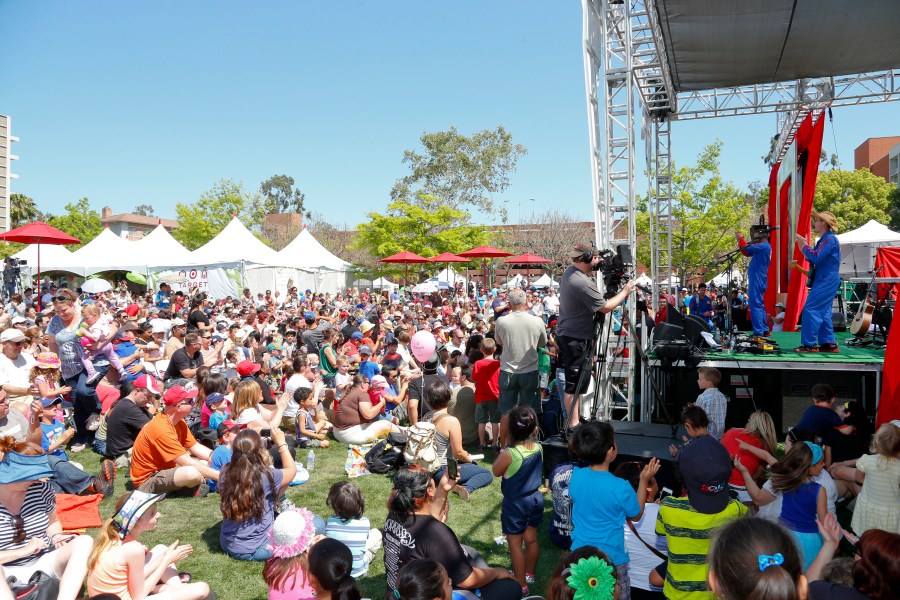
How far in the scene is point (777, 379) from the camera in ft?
24.6

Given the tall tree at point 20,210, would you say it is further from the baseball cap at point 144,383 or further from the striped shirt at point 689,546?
the striped shirt at point 689,546

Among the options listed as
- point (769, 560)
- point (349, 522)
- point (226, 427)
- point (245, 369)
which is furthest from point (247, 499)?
point (769, 560)

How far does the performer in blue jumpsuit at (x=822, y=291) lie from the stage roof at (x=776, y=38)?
3121mm

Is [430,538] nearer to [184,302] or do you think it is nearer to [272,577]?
[272,577]

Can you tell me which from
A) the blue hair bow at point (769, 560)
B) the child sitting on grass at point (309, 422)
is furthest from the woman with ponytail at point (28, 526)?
the child sitting on grass at point (309, 422)

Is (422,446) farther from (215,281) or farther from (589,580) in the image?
(215,281)

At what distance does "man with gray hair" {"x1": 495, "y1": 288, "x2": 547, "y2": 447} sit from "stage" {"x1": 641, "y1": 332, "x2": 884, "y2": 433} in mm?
1936

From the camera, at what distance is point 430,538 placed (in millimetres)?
3129

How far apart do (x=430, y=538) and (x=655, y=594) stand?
5.27 ft

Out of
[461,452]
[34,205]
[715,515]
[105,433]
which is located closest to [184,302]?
[105,433]

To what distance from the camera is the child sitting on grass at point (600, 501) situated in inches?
128

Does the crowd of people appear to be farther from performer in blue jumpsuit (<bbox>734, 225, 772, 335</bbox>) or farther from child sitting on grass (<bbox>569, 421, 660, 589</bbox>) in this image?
performer in blue jumpsuit (<bbox>734, 225, 772, 335</bbox>)

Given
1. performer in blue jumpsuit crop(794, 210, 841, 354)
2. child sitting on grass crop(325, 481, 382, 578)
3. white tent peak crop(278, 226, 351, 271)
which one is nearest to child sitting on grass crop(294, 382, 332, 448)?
child sitting on grass crop(325, 481, 382, 578)

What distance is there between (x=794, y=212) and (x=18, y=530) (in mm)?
12906
